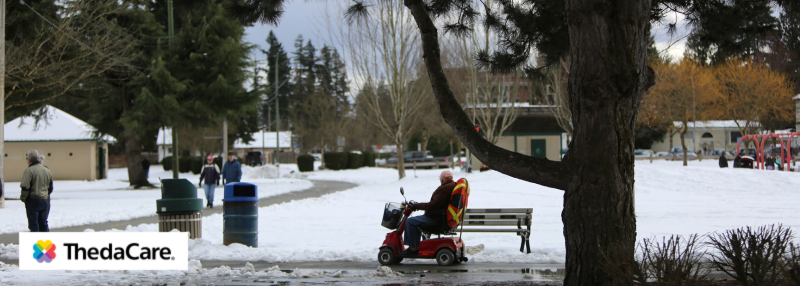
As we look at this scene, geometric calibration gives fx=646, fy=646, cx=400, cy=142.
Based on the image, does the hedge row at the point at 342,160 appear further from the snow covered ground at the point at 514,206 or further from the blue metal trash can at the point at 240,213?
the blue metal trash can at the point at 240,213

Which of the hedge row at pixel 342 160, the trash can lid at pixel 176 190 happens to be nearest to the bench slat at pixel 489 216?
the trash can lid at pixel 176 190

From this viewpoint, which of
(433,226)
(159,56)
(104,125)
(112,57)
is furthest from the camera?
(104,125)

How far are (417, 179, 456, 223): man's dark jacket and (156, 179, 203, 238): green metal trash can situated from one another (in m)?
3.96

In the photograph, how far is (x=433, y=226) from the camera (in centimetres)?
915

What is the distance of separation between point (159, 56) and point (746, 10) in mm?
25225

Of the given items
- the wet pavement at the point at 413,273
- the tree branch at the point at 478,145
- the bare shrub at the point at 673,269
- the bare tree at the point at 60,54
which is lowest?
the wet pavement at the point at 413,273

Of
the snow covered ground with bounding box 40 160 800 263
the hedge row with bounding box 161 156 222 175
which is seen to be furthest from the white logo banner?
the hedge row with bounding box 161 156 222 175

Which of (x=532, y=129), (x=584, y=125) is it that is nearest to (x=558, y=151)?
(x=532, y=129)

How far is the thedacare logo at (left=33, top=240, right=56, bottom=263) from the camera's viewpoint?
27.6 ft

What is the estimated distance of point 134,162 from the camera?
31.7 m

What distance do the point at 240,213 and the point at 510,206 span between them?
9.34 m

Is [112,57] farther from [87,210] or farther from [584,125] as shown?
[584,125]

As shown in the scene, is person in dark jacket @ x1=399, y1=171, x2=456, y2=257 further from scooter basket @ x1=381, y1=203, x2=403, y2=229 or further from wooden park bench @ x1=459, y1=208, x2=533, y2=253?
wooden park bench @ x1=459, y1=208, x2=533, y2=253

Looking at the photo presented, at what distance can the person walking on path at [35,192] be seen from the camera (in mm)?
10188
